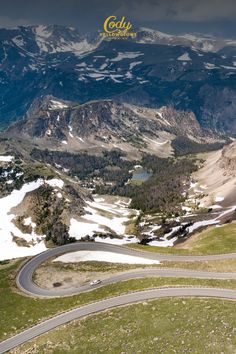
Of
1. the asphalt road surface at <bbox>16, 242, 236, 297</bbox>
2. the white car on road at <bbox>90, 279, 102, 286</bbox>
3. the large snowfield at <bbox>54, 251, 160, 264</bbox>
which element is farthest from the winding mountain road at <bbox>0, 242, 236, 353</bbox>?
the large snowfield at <bbox>54, 251, 160, 264</bbox>

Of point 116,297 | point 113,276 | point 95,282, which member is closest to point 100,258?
point 113,276

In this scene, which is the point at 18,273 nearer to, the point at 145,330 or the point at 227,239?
the point at 145,330

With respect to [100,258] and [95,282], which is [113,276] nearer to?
[95,282]

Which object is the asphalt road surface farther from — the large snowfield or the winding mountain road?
the large snowfield

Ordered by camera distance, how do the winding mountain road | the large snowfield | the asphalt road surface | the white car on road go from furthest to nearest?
1. the large snowfield
2. the asphalt road surface
3. the white car on road
4. the winding mountain road

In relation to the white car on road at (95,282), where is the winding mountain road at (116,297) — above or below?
below

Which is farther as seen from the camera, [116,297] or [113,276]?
[113,276]

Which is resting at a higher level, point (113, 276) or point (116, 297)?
point (113, 276)

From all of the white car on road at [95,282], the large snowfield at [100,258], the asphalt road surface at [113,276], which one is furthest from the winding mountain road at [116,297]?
the large snowfield at [100,258]

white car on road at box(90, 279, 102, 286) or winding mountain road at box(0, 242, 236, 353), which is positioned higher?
white car on road at box(90, 279, 102, 286)

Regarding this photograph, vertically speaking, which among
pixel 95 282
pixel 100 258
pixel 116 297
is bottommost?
pixel 116 297

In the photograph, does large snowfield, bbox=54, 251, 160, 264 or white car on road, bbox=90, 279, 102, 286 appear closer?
white car on road, bbox=90, 279, 102, 286

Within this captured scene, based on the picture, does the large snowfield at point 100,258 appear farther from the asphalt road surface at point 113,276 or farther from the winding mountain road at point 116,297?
the winding mountain road at point 116,297
